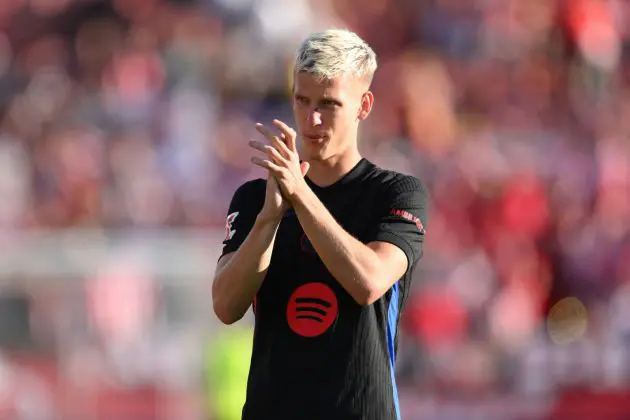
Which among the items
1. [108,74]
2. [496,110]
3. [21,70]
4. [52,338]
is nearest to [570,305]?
[496,110]

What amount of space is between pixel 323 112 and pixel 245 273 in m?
0.52

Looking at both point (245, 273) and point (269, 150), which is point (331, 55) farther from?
point (245, 273)

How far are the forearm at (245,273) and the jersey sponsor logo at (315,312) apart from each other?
0.14 metres

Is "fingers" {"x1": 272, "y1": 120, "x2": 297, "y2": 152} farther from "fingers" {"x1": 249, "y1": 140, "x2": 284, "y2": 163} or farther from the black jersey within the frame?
the black jersey

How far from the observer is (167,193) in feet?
39.7

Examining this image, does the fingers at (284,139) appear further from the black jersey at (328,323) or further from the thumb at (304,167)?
the black jersey at (328,323)

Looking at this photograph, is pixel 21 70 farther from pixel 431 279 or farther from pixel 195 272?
pixel 431 279

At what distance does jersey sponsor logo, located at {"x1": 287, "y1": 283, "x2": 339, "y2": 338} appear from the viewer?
12.5ft

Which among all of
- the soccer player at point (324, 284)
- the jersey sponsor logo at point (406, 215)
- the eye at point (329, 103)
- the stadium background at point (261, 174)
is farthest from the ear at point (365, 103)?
the stadium background at point (261, 174)

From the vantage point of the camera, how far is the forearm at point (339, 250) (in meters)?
3.61

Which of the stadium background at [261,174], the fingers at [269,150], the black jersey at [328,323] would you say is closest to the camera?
the fingers at [269,150]

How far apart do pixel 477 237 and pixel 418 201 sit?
823 cm

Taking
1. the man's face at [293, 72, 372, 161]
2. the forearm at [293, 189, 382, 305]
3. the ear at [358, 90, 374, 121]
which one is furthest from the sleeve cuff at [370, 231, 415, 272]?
the ear at [358, 90, 374, 121]

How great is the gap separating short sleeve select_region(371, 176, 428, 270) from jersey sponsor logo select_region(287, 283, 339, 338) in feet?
0.74
